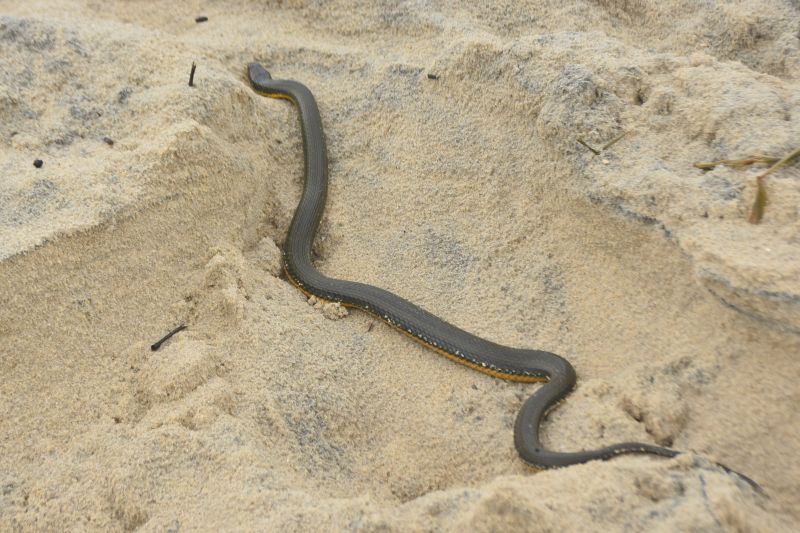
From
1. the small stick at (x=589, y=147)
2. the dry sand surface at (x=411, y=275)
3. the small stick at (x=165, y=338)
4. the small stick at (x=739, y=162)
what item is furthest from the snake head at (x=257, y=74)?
the small stick at (x=739, y=162)

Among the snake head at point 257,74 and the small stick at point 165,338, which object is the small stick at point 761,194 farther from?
the snake head at point 257,74

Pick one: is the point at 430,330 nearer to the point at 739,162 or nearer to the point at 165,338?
the point at 165,338

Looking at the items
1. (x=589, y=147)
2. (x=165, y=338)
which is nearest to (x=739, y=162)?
(x=589, y=147)

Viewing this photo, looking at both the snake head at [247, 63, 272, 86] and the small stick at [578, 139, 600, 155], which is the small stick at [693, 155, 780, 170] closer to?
the small stick at [578, 139, 600, 155]

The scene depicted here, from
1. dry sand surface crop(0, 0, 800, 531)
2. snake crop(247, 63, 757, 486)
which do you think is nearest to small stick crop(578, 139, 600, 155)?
dry sand surface crop(0, 0, 800, 531)

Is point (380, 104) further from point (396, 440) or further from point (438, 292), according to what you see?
point (396, 440)

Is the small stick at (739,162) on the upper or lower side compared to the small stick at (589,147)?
upper

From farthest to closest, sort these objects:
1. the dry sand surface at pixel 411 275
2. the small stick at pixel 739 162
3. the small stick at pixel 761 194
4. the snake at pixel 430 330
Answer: the small stick at pixel 739 162 → the small stick at pixel 761 194 → the snake at pixel 430 330 → the dry sand surface at pixel 411 275

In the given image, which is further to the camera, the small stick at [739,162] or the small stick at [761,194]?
the small stick at [739,162]
